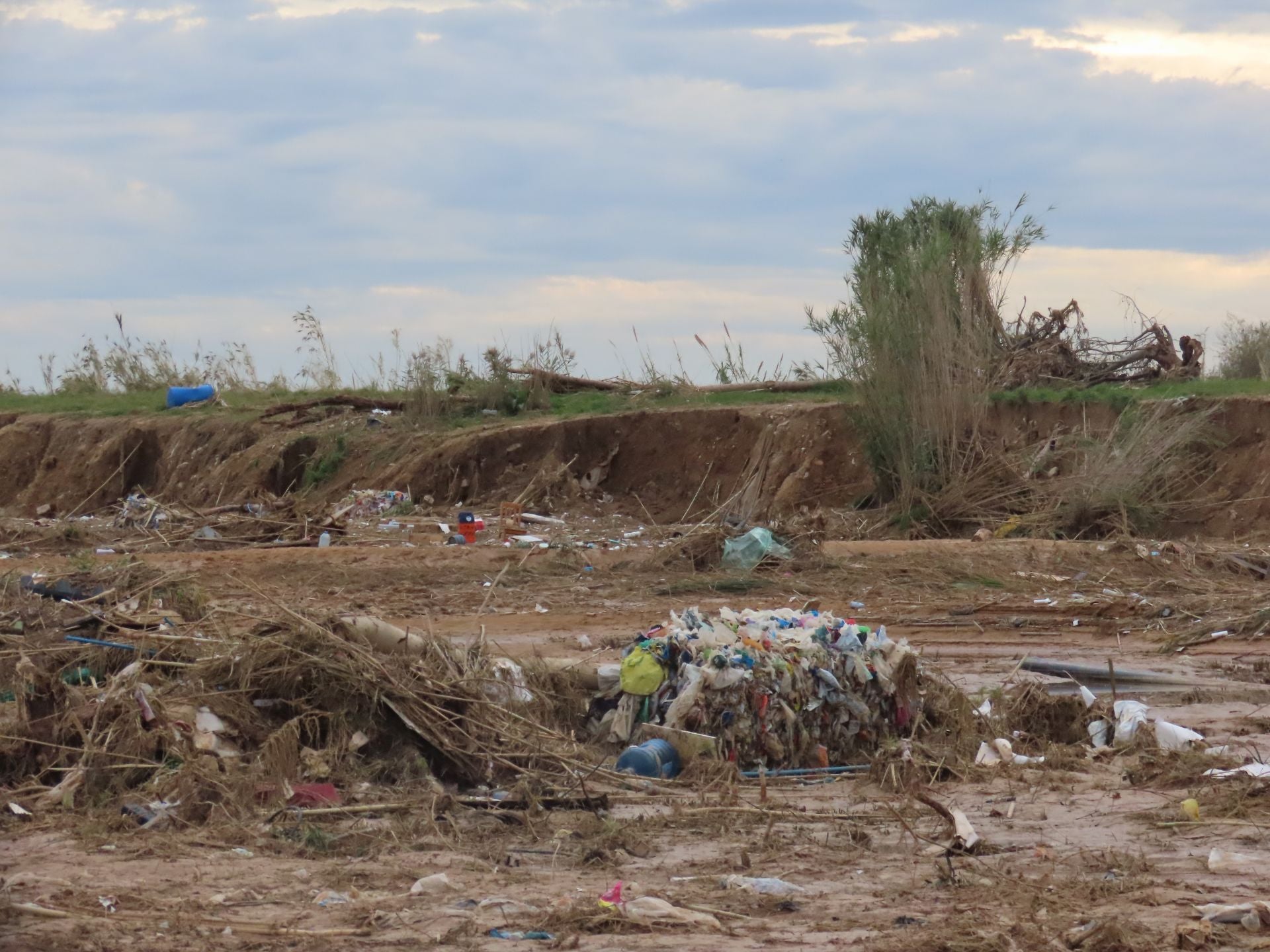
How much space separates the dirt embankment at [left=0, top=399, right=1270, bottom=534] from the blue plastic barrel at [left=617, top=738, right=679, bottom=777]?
8981 millimetres

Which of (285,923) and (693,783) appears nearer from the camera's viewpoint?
(285,923)

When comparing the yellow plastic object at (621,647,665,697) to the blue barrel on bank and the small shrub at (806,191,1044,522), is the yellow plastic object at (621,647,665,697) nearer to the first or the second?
the small shrub at (806,191,1044,522)

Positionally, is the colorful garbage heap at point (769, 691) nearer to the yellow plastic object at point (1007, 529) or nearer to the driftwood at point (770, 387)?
the yellow plastic object at point (1007, 529)

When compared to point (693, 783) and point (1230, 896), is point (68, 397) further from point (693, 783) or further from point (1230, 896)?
point (1230, 896)

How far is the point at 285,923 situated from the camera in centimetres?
357

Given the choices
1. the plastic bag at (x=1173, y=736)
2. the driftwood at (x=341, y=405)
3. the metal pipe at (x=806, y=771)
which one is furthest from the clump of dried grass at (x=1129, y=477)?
the driftwood at (x=341, y=405)

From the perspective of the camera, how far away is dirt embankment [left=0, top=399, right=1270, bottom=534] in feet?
48.7

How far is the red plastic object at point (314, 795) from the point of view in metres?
4.83

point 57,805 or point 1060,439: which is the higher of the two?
point 1060,439

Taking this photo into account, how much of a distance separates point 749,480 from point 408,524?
3.93 m

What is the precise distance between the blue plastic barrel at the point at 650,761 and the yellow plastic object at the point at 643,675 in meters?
0.31

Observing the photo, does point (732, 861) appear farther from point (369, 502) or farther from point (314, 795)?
point (369, 502)

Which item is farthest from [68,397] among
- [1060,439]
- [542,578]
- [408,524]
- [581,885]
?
[581,885]

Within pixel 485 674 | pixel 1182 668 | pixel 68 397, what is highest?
pixel 68 397
